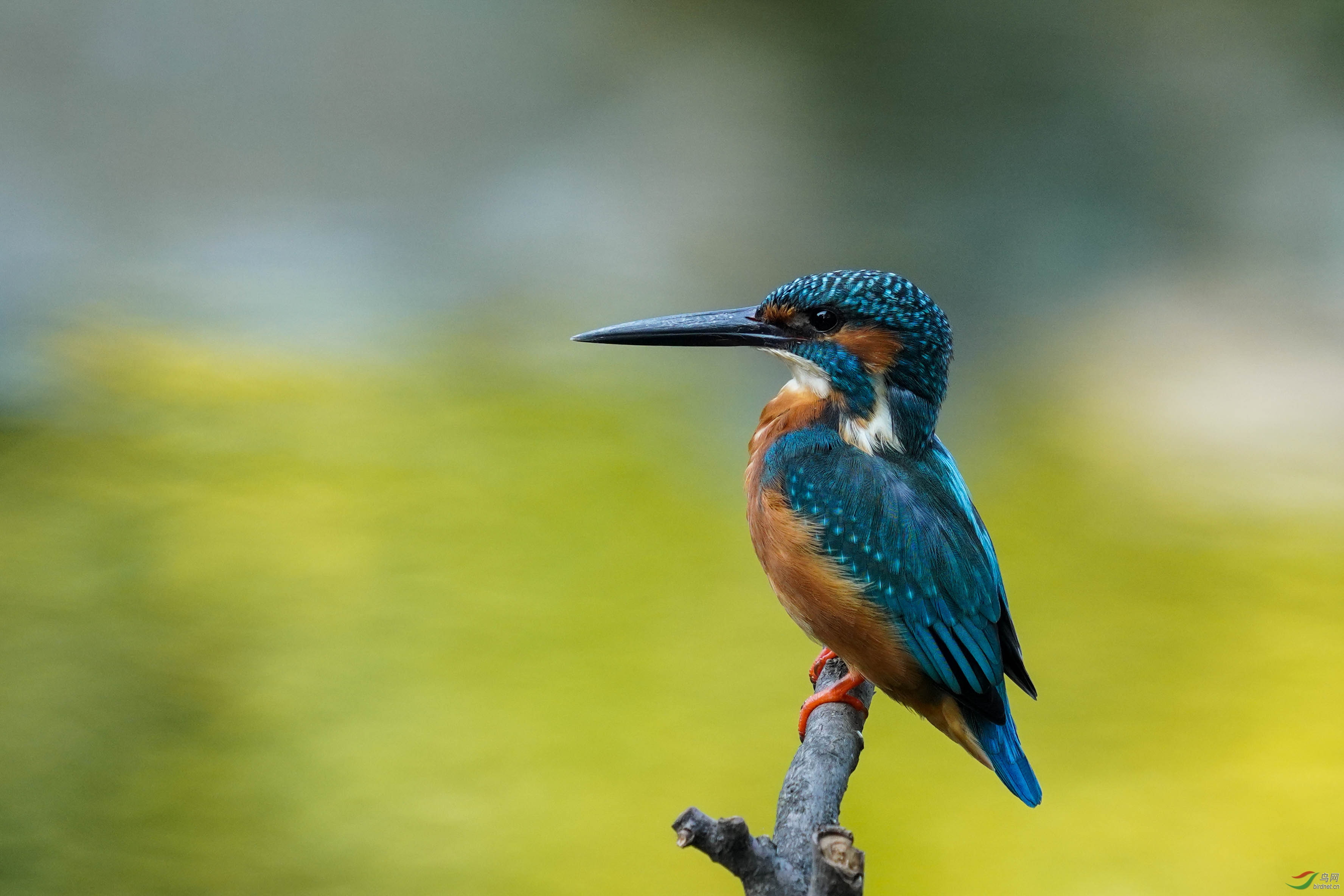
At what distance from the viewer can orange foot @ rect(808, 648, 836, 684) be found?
1548mm

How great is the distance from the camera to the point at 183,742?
2.51 meters

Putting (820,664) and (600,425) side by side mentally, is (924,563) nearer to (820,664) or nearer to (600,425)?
(820,664)

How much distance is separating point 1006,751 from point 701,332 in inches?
20.7

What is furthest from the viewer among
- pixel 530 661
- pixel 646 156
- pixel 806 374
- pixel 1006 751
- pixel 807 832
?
pixel 646 156

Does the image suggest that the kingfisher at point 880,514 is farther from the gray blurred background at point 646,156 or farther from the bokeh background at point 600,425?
the gray blurred background at point 646,156

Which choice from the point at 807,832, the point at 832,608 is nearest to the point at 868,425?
the point at 832,608

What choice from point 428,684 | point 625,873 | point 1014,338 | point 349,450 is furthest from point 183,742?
point 1014,338

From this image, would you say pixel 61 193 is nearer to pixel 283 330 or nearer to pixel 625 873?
pixel 283 330

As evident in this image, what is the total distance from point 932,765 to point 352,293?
3224 millimetres

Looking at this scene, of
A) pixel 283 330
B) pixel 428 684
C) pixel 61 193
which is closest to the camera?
pixel 428 684

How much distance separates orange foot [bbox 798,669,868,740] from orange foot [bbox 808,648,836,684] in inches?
3.6

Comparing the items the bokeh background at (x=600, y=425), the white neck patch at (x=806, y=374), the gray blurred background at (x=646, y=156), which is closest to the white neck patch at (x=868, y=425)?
the white neck patch at (x=806, y=374)

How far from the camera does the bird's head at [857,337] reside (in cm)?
128

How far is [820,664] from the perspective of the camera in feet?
5.16
